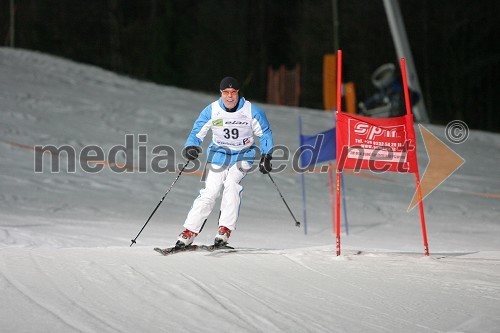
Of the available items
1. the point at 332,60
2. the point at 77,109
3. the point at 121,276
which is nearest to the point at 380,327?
the point at 121,276

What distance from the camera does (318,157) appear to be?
395 inches

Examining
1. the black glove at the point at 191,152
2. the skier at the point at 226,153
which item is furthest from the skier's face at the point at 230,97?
the black glove at the point at 191,152

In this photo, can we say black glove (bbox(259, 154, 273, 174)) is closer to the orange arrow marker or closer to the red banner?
the red banner

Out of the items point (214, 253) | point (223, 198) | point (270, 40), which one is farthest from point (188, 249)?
point (270, 40)

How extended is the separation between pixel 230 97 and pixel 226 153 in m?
0.54

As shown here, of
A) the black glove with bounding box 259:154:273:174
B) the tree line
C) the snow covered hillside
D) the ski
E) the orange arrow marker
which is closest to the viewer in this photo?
the snow covered hillside

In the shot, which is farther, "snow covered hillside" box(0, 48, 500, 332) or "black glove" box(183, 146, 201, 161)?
"black glove" box(183, 146, 201, 161)

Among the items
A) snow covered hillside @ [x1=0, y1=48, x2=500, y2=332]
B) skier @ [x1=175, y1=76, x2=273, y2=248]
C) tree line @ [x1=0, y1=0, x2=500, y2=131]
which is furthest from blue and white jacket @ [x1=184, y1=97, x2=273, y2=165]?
tree line @ [x1=0, y1=0, x2=500, y2=131]

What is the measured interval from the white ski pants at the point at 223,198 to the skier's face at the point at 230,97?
22.0 inches

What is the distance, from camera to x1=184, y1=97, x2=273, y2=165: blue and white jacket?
7188mm

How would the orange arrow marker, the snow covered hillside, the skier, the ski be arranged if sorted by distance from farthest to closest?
the orange arrow marker → the skier → the ski → the snow covered hillside

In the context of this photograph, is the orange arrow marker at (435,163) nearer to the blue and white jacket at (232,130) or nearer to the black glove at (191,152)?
the blue and white jacket at (232,130)

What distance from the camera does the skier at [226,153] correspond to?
7.15m

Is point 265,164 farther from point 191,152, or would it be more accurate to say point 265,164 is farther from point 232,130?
point 191,152
